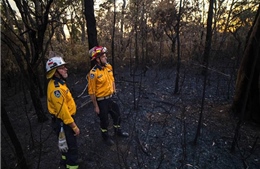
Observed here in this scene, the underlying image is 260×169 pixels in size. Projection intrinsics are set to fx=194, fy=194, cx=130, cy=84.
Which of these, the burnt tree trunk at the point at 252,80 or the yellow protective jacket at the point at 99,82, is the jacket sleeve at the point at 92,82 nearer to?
the yellow protective jacket at the point at 99,82

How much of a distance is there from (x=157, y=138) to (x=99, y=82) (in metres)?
1.91

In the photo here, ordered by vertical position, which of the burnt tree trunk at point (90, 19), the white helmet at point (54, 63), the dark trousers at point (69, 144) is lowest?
the dark trousers at point (69, 144)

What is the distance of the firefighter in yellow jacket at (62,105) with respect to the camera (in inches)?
116

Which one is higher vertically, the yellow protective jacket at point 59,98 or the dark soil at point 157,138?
the yellow protective jacket at point 59,98

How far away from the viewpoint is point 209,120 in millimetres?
5051

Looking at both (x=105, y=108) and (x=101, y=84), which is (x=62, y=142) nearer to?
(x=105, y=108)

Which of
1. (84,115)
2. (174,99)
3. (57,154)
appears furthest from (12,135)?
(174,99)

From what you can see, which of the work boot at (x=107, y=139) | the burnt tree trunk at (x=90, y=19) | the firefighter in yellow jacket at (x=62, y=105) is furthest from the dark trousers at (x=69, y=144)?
the burnt tree trunk at (x=90, y=19)

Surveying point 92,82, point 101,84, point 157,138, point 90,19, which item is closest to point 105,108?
point 101,84

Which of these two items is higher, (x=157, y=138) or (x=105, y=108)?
(x=105, y=108)

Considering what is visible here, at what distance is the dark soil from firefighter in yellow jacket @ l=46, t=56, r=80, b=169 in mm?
471

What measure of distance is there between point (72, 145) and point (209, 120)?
3530mm

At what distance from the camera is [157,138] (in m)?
4.50

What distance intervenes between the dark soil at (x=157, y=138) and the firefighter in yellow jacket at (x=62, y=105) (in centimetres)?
47
